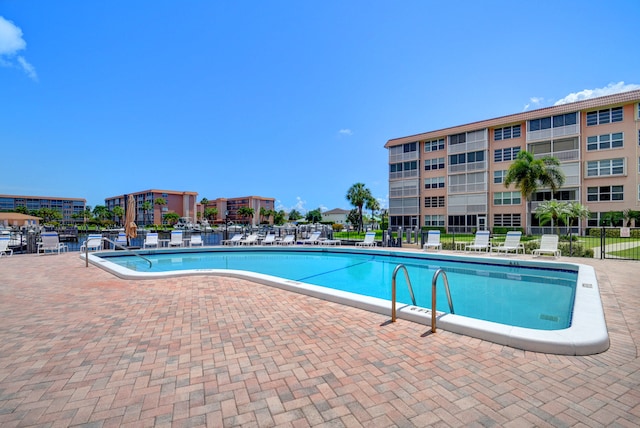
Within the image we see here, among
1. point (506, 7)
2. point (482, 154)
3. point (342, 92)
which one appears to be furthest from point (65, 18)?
point (482, 154)

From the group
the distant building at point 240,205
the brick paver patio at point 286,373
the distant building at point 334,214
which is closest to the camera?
the brick paver patio at point 286,373

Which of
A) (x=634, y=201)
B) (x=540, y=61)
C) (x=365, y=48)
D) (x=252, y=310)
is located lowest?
(x=252, y=310)

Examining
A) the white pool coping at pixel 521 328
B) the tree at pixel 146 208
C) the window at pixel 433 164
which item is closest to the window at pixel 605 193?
the window at pixel 433 164

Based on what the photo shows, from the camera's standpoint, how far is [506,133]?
32156mm

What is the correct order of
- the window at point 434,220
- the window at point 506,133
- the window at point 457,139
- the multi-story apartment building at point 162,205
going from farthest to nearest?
the multi-story apartment building at point 162,205, the window at point 434,220, the window at point 457,139, the window at point 506,133

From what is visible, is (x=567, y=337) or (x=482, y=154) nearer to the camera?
(x=567, y=337)

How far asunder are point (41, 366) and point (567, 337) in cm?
554

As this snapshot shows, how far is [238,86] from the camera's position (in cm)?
2414

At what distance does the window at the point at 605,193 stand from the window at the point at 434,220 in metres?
13.3

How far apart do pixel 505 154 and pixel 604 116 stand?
803 centimetres

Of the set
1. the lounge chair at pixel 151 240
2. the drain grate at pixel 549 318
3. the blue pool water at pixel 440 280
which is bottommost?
the blue pool water at pixel 440 280

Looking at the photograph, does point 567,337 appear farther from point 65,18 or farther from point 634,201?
point 634,201

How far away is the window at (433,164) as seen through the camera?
3625 cm

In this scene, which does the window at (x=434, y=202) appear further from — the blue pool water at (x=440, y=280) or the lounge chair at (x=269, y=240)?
the blue pool water at (x=440, y=280)
